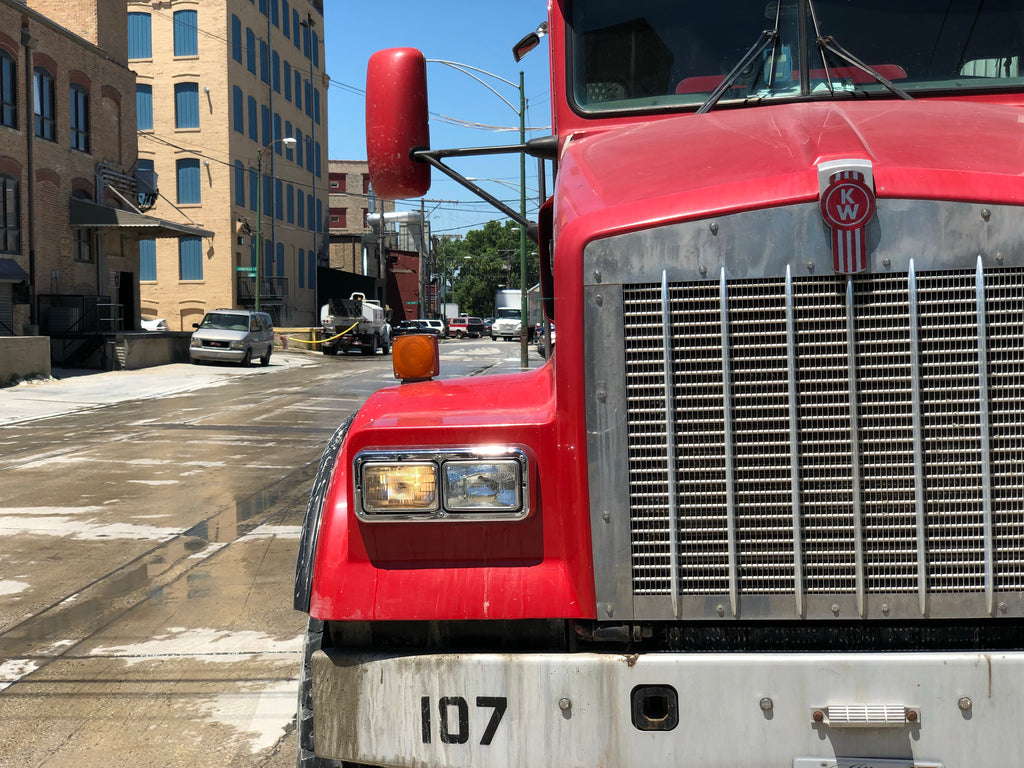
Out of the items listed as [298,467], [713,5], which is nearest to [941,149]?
[713,5]

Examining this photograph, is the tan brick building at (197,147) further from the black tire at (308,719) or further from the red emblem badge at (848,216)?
the red emblem badge at (848,216)

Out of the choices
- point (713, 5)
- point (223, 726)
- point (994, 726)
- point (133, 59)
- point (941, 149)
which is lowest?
point (223, 726)

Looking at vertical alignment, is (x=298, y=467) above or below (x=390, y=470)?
below

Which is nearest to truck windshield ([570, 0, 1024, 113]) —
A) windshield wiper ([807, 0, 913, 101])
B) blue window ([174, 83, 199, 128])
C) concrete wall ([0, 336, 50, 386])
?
windshield wiper ([807, 0, 913, 101])

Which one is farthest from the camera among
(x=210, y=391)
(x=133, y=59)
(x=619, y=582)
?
(x=133, y=59)

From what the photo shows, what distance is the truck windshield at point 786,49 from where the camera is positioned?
12.6 feet

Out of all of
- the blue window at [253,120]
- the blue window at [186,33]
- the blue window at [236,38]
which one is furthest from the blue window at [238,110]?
the blue window at [186,33]

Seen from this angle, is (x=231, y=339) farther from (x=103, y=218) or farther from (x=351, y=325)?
(x=351, y=325)

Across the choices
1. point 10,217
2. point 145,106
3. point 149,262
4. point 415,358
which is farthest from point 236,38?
point 415,358

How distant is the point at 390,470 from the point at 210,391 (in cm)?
2345

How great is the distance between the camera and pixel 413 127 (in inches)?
A: 171

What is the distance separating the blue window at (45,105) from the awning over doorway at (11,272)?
14.2ft

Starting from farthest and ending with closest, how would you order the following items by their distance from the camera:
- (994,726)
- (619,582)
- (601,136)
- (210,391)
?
(210,391), (601,136), (619,582), (994,726)

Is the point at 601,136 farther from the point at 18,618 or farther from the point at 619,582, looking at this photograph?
the point at 18,618
